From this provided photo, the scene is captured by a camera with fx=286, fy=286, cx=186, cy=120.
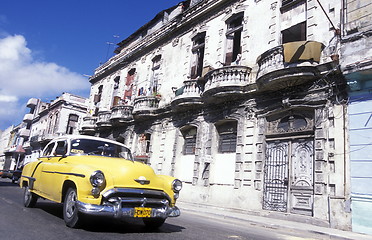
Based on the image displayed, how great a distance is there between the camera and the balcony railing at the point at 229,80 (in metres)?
13.1

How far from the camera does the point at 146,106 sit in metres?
18.7

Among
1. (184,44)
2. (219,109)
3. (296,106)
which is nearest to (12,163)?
(184,44)

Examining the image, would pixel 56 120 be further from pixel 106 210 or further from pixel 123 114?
pixel 106 210

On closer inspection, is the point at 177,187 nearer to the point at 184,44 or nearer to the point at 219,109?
the point at 219,109

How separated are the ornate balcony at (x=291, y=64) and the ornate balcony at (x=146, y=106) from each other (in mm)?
8688

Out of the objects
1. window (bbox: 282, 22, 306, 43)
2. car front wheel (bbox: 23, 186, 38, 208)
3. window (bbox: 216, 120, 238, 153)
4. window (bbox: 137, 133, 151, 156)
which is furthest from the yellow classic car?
window (bbox: 137, 133, 151, 156)

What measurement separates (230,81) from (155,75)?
884 cm

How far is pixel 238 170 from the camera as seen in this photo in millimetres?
12516

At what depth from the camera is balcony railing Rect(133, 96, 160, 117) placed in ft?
60.9

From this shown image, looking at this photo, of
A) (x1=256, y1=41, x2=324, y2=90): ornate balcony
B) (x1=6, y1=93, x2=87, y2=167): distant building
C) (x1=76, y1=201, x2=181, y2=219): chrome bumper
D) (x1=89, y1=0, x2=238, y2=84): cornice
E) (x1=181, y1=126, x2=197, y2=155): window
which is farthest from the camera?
(x1=6, y1=93, x2=87, y2=167): distant building

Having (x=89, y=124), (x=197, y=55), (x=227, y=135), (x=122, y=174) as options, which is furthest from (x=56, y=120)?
(x=122, y=174)

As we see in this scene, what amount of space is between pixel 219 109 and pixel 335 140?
5945 millimetres

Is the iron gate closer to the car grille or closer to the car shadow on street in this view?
the car shadow on street

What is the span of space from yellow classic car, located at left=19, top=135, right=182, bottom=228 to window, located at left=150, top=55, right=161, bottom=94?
14.1 meters
